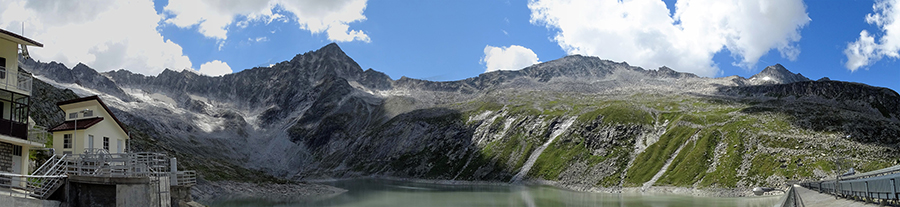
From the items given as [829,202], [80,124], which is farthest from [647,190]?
[80,124]

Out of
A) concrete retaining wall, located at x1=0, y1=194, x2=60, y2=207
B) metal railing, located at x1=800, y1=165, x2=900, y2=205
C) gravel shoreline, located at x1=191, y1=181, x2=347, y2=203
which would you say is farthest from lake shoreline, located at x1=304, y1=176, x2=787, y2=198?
concrete retaining wall, located at x1=0, y1=194, x2=60, y2=207

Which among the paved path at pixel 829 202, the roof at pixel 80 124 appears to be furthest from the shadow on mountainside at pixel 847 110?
the roof at pixel 80 124

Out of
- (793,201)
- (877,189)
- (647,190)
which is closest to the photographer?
(877,189)

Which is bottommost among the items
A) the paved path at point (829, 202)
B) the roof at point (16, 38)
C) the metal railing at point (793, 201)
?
the metal railing at point (793, 201)

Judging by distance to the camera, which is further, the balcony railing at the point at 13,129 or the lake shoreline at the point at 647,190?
the lake shoreline at the point at 647,190

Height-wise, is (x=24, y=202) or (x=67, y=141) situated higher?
(x=67, y=141)

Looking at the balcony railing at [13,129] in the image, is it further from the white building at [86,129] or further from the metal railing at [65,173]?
the white building at [86,129]

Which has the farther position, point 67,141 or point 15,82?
point 67,141

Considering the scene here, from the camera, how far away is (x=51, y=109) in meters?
110

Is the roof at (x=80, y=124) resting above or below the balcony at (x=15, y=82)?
below

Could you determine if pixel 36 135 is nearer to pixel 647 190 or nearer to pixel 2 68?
pixel 2 68

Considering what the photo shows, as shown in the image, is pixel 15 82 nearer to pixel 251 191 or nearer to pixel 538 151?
pixel 251 191

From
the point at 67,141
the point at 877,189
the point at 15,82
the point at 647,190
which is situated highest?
the point at 15,82

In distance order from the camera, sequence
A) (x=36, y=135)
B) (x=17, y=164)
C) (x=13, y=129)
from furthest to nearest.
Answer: (x=36, y=135), (x=17, y=164), (x=13, y=129)
